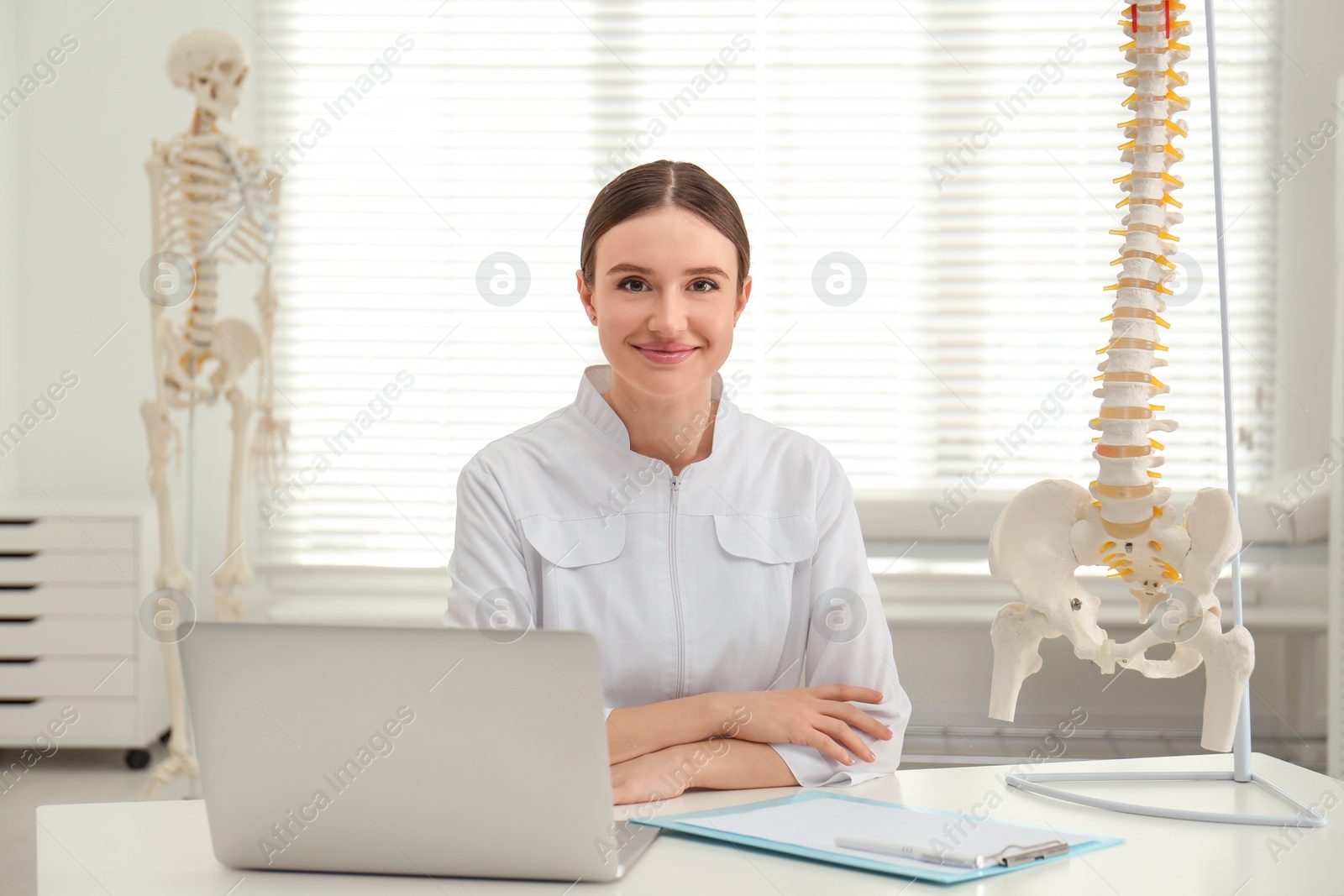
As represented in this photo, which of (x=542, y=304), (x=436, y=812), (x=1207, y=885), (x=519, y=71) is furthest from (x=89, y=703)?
(x=1207, y=885)

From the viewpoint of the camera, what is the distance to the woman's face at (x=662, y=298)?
1.62 metres

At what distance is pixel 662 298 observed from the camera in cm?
162

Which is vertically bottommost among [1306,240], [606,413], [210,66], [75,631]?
A: [75,631]

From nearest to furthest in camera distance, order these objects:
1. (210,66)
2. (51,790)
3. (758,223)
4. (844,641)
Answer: (844,641), (210,66), (51,790), (758,223)

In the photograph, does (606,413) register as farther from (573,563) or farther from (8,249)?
(8,249)

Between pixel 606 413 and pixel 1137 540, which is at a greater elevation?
pixel 606 413

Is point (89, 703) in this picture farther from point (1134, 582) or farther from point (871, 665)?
point (1134, 582)

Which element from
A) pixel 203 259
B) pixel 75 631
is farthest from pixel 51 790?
pixel 203 259

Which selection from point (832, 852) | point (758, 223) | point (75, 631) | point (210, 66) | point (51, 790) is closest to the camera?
point (832, 852)

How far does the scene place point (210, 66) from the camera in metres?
2.98

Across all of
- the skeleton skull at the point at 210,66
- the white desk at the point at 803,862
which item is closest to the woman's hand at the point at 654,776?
the white desk at the point at 803,862

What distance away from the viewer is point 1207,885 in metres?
1.02

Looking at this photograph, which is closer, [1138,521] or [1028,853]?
[1028,853]

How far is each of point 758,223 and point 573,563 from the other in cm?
252
